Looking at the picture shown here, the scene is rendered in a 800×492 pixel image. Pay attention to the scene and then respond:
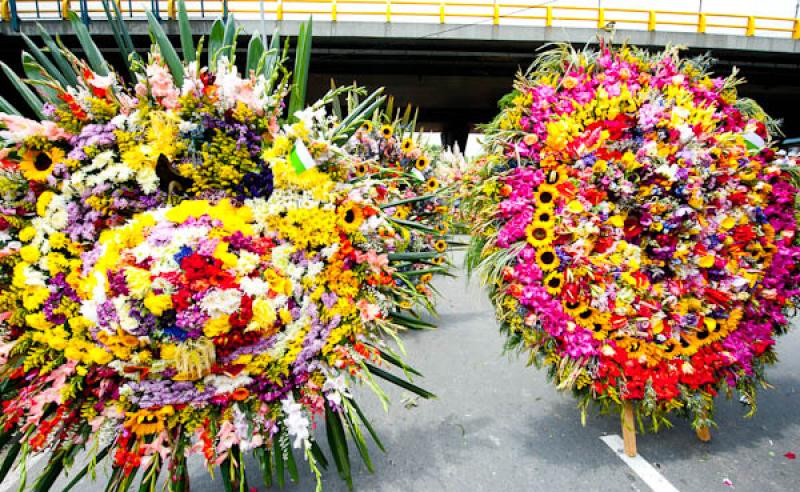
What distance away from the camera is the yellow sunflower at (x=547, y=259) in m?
2.42

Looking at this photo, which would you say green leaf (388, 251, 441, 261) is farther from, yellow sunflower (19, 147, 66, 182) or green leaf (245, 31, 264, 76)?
yellow sunflower (19, 147, 66, 182)

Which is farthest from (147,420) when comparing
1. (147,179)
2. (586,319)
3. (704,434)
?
(704,434)

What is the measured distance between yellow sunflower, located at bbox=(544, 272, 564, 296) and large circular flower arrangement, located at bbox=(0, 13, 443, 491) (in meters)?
1.01

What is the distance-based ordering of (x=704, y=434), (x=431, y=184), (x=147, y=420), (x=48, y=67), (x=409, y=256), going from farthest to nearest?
(x=431, y=184) → (x=704, y=434) → (x=409, y=256) → (x=48, y=67) → (x=147, y=420)

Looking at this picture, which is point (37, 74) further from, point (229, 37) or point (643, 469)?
point (643, 469)

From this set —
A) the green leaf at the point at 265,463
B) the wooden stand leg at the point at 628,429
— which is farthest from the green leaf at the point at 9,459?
the wooden stand leg at the point at 628,429

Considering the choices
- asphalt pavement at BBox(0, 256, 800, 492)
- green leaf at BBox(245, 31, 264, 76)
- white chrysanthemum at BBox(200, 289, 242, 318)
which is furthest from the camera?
asphalt pavement at BBox(0, 256, 800, 492)

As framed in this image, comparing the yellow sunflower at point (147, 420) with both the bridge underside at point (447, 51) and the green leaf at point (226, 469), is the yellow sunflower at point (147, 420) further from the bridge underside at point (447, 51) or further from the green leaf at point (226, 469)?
the bridge underside at point (447, 51)

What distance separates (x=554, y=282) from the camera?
2.43 meters

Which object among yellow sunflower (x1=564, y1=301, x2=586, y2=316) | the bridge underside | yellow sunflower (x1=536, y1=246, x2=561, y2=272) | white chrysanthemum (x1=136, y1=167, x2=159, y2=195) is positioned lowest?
yellow sunflower (x1=564, y1=301, x2=586, y2=316)

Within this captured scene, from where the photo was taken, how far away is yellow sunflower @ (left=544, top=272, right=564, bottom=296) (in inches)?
95.0

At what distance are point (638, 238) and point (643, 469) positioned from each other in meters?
1.37

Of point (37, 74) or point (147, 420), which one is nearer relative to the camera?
point (147, 420)

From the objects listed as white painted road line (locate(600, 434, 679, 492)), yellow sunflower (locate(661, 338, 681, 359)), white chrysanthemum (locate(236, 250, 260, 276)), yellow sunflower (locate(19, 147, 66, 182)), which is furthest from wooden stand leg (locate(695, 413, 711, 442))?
yellow sunflower (locate(19, 147, 66, 182))
